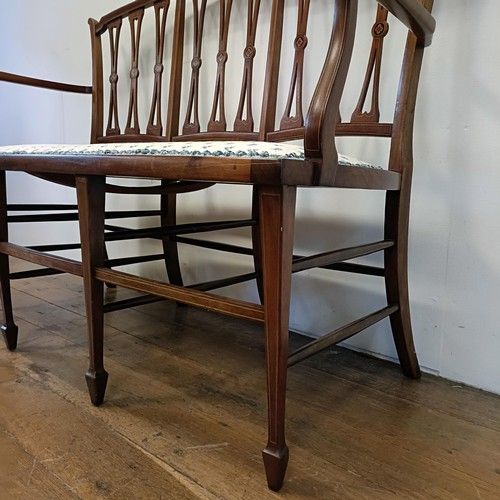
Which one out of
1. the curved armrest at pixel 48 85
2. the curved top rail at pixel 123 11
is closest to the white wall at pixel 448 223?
the curved top rail at pixel 123 11

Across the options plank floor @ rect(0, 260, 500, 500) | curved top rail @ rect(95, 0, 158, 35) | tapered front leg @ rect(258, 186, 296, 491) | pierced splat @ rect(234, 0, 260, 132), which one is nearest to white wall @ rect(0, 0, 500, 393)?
plank floor @ rect(0, 260, 500, 500)

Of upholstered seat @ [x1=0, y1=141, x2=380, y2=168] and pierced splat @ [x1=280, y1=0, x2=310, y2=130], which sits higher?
pierced splat @ [x1=280, y1=0, x2=310, y2=130]

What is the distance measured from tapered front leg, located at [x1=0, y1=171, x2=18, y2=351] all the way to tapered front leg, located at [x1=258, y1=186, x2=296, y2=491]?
0.71m

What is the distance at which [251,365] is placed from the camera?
100cm

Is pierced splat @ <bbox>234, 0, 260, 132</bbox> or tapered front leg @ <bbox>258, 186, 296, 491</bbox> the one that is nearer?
tapered front leg @ <bbox>258, 186, 296, 491</bbox>

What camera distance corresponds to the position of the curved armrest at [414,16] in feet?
1.98

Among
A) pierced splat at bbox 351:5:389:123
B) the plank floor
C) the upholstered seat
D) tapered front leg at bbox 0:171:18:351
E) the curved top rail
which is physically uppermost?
the curved top rail

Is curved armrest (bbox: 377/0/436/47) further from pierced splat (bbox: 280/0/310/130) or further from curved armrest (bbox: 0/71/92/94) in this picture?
curved armrest (bbox: 0/71/92/94)

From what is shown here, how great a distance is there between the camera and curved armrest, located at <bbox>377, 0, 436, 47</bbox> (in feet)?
1.98

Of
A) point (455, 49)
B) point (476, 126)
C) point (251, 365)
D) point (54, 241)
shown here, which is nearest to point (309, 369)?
point (251, 365)

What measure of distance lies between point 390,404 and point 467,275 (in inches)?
12.0

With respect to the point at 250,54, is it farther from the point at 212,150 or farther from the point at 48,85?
the point at 48,85

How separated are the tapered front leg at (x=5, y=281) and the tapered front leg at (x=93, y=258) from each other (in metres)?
0.33

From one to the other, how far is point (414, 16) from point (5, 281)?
978 millimetres
